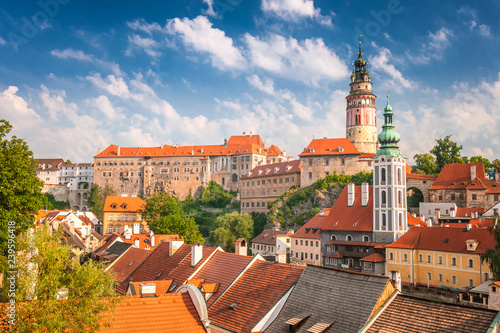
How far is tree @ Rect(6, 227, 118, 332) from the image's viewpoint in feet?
32.6

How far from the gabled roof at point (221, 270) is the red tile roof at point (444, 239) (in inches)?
961

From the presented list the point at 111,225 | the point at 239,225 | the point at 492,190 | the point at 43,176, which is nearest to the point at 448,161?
the point at 492,190

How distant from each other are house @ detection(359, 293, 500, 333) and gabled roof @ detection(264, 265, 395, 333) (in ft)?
1.03

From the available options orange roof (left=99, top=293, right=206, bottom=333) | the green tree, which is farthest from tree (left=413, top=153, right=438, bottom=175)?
orange roof (left=99, top=293, right=206, bottom=333)

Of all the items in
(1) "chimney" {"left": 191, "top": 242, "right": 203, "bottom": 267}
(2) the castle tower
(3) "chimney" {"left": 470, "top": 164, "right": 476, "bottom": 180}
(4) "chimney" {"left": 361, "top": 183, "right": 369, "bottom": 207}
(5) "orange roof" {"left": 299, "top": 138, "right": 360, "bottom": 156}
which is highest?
(2) the castle tower

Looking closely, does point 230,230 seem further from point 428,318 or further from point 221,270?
point 428,318

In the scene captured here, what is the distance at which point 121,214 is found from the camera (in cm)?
7750

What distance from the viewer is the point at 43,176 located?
12581cm

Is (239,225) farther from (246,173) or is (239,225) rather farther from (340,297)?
(340,297)

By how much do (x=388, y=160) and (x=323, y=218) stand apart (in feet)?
37.6

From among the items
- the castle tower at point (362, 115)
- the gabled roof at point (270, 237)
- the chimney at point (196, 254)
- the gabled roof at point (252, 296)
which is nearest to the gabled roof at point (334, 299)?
the gabled roof at point (252, 296)

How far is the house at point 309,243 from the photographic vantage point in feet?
186

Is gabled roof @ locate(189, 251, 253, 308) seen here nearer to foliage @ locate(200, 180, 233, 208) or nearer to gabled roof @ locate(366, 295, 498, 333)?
gabled roof @ locate(366, 295, 498, 333)

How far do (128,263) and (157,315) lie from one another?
56.0 feet
